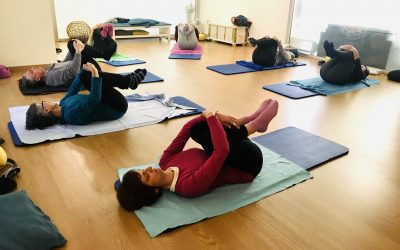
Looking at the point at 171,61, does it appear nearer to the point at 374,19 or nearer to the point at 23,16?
the point at 23,16

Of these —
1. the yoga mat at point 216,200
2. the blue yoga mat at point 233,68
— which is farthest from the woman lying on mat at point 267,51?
the yoga mat at point 216,200

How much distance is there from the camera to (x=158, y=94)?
141 inches

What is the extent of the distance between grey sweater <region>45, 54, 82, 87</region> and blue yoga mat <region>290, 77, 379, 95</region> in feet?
8.69

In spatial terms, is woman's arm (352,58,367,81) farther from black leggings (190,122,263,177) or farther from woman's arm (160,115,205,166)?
woman's arm (160,115,205,166)

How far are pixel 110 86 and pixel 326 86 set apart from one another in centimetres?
276

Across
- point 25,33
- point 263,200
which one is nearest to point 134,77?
point 263,200

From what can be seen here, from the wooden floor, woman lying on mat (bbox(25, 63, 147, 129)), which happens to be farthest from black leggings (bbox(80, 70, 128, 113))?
the wooden floor

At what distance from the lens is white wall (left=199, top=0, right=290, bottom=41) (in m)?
6.48

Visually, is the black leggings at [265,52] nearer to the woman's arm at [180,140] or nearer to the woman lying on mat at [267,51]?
the woman lying on mat at [267,51]

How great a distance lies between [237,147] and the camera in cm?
200

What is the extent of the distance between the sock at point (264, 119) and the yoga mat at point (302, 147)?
1.28 ft

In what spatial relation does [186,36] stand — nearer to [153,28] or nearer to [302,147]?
[153,28]

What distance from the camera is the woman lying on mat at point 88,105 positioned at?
8.87ft

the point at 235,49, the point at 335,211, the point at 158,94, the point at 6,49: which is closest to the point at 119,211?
the point at 335,211
